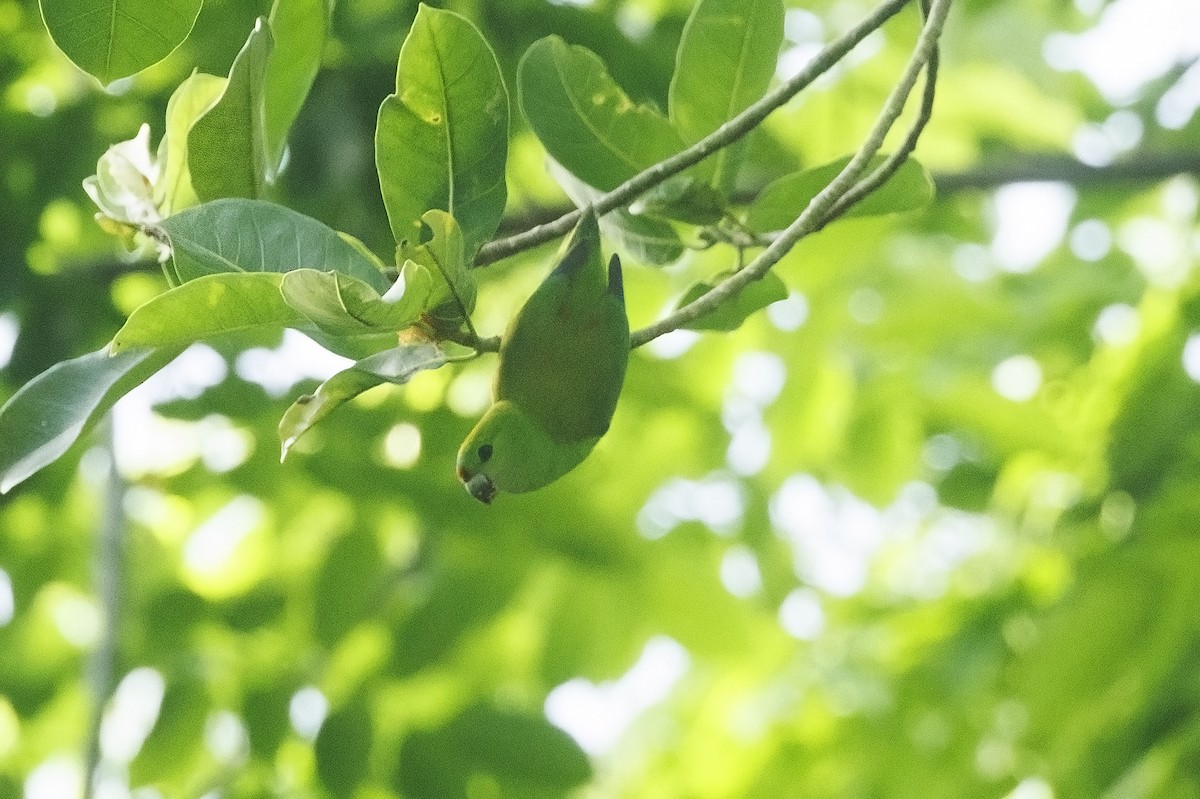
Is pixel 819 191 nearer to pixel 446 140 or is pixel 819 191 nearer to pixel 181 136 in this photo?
pixel 446 140

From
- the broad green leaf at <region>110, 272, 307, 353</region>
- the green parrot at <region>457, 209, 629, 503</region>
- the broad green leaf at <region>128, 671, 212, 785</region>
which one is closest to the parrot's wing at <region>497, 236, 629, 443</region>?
the green parrot at <region>457, 209, 629, 503</region>

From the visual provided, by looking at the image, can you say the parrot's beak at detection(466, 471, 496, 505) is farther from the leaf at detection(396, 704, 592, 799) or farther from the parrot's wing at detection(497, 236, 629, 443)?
the leaf at detection(396, 704, 592, 799)

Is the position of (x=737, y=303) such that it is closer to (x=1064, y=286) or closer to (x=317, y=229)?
(x=317, y=229)

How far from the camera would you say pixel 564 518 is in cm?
163

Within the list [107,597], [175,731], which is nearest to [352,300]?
[107,597]

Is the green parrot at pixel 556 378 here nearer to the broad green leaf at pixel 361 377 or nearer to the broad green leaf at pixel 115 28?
the broad green leaf at pixel 361 377

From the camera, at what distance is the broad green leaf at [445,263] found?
55 cm

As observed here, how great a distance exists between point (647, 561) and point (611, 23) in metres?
0.76

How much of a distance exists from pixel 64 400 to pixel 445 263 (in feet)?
0.68

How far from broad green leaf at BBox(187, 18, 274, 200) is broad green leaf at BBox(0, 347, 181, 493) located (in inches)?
5.0

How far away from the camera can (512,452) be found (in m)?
0.58

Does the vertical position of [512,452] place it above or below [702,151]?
below

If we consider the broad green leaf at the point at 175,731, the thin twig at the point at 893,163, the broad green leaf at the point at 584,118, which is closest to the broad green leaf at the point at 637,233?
the broad green leaf at the point at 584,118

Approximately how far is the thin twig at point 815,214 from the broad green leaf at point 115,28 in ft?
1.05
